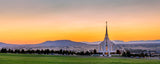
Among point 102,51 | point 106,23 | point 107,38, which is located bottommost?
point 102,51

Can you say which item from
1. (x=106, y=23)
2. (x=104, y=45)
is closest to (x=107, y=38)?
(x=104, y=45)

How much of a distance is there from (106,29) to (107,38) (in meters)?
10.8

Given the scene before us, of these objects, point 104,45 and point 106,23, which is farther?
point 104,45

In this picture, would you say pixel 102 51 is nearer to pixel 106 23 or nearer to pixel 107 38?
pixel 107 38

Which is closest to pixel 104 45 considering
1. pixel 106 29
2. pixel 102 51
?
pixel 102 51

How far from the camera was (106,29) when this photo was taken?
140 meters

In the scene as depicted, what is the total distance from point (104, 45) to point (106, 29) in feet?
56.1

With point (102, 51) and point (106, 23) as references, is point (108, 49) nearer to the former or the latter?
point (102, 51)

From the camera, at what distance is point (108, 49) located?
142125mm

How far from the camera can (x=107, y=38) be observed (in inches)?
5851

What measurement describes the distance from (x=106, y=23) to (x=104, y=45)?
74.7 feet

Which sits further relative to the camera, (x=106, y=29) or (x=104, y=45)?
(x=104, y=45)

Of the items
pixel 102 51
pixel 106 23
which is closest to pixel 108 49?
pixel 102 51

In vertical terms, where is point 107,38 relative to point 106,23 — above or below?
below
